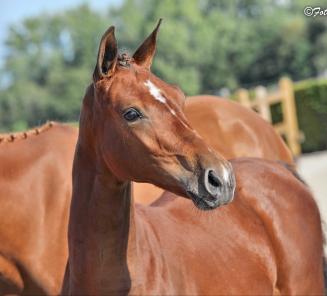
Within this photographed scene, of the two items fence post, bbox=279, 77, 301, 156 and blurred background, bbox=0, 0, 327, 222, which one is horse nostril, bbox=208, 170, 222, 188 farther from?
blurred background, bbox=0, 0, 327, 222

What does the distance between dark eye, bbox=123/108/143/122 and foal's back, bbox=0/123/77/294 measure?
53.9 inches

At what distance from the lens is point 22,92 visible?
166 ft

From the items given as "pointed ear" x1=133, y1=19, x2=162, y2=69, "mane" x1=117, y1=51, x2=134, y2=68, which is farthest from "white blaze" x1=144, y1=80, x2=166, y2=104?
"pointed ear" x1=133, y1=19, x2=162, y2=69

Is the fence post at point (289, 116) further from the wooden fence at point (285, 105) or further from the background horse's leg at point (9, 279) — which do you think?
the background horse's leg at point (9, 279)

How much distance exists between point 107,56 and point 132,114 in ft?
0.93

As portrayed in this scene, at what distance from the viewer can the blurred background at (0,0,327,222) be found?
158 ft

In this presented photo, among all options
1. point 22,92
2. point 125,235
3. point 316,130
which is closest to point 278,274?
point 125,235

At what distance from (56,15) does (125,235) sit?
58143 mm

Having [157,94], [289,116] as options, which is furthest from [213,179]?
[289,116]

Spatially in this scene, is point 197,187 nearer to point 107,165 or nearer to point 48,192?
point 107,165

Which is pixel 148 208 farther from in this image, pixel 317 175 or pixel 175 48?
pixel 175 48

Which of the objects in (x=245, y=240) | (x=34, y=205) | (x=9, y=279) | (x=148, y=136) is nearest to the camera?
(x=148, y=136)

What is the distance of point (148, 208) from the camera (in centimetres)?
317

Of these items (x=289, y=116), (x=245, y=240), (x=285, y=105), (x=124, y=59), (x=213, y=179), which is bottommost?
(x=289, y=116)
